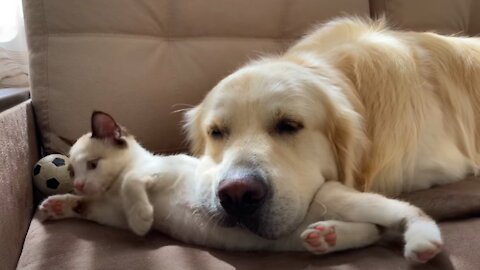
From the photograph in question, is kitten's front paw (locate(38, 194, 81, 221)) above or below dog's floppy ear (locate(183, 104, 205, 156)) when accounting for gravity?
below

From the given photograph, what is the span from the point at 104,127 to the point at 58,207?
10.0 inches

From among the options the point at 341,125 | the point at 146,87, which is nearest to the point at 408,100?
the point at 341,125

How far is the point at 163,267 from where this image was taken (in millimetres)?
940

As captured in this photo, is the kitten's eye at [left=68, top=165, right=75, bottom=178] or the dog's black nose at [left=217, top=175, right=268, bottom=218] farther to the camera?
the kitten's eye at [left=68, top=165, right=75, bottom=178]

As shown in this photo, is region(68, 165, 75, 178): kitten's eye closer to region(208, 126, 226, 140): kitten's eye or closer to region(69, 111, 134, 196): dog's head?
region(69, 111, 134, 196): dog's head

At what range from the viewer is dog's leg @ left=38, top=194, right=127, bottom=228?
123 centimetres

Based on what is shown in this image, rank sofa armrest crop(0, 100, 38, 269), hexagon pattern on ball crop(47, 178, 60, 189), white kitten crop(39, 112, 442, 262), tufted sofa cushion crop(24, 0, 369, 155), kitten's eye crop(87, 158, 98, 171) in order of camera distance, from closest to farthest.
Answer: white kitten crop(39, 112, 442, 262), sofa armrest crop(0, 100, 38, 269), kitten's eye crop(87, 158, 98, 171), hexagon pattern on ball crop(47, 178, 60, 189), tufted sofa cushion crop(24, 0, 369, 155)

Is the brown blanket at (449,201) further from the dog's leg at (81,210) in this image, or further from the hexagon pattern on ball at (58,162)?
the hexagon pattern on ball at (58,162)

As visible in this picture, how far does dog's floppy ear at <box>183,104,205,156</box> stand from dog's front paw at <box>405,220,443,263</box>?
2.46 feet

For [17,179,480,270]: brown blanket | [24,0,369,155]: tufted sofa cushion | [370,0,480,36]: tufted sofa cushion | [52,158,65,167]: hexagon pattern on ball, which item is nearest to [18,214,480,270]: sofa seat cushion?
[17,179,480,270]: brown blanket

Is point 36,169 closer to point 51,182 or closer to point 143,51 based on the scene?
point 51,182

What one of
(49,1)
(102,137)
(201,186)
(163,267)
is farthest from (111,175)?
(49,1)

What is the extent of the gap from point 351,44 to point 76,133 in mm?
986

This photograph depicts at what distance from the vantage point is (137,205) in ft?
3.63
